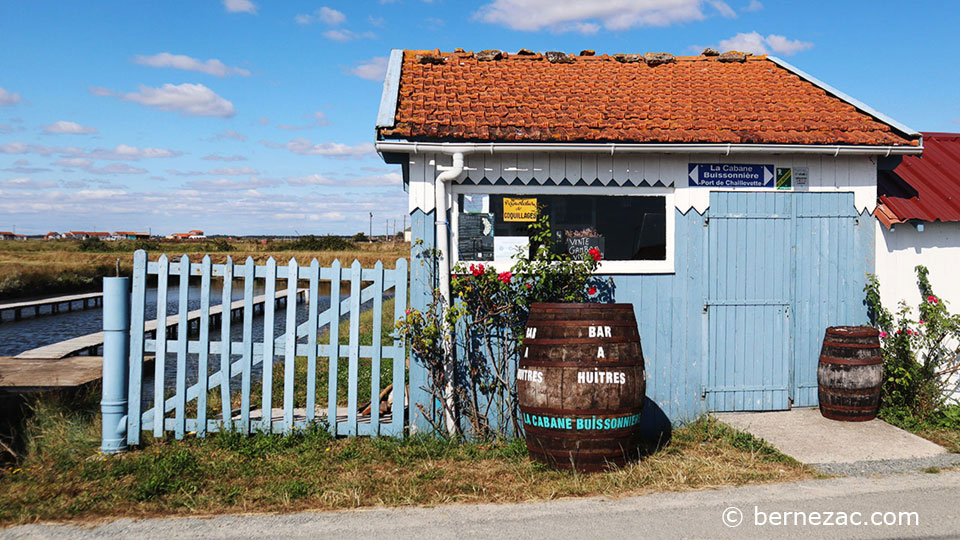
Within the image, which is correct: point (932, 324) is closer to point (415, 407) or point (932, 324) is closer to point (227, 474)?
point (415, 407)

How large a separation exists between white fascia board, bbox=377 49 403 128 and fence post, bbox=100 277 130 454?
259 cm

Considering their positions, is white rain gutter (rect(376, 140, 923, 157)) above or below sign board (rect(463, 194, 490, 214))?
above

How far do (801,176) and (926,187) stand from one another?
1.76 meters

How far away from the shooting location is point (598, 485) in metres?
4.96

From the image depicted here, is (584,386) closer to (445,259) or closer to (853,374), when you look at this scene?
(445,259)

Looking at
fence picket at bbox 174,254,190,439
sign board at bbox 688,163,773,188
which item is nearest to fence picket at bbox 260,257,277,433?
fence picket at bbox 174,254,190,439

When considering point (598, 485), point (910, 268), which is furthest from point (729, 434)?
point (910, 268)

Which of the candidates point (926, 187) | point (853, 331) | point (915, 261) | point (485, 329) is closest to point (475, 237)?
point (485, 329)

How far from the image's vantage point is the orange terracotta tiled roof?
6477mm

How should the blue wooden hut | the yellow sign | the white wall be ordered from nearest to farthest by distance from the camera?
the blue wooden hut < the yellow sign < the white wall

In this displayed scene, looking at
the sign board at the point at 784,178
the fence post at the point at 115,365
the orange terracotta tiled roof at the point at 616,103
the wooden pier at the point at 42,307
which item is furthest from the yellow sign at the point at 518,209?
the wooden pier at the point at 42,307

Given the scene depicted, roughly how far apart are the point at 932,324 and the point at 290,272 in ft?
19.8

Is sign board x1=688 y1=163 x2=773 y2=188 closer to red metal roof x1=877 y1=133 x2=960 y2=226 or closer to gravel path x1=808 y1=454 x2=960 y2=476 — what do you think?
red metal roof x1=877 y1=133 x2=960 y2=226

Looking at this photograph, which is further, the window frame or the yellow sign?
the yellow sign
